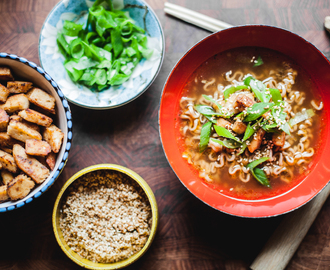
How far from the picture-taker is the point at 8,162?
6.72 feet

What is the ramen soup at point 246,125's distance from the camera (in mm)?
2258

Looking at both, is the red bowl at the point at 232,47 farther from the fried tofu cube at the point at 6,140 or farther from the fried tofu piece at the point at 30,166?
the fried tofu cube at the point at 6,140

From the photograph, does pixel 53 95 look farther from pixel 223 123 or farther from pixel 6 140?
pixel 223 123

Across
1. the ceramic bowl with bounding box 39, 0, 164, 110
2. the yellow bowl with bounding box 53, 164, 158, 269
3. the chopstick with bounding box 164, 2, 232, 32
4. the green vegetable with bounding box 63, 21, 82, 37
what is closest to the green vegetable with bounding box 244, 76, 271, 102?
the chopstick with bounding box 164, 2, 232, 32

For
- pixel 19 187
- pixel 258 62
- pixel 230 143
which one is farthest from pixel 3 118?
pixel 258 62

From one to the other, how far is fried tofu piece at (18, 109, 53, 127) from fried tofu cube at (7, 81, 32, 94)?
0.66 feet

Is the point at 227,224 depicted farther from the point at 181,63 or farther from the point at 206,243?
the point at 181,63

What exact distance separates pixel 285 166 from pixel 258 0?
1.56 m

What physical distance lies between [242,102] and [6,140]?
186 centimetres

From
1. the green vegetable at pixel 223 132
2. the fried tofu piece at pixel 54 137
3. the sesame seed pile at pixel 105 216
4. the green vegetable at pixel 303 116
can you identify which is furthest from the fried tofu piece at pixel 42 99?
the green vegetable at pixel 303 116

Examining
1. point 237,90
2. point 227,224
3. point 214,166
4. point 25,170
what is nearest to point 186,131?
point 214,166

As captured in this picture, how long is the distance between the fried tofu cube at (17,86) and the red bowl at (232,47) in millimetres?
1049

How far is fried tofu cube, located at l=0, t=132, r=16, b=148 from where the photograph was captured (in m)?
2.07

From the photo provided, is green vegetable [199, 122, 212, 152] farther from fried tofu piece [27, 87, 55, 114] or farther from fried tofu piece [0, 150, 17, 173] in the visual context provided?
fried tofu piece [0, 150, 17, 173]
